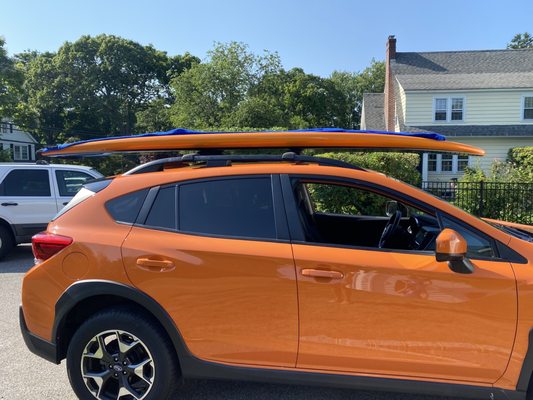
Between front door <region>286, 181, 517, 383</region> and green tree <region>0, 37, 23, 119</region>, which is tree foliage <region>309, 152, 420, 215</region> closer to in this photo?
front door <region>286, 181, 517, 383</region>

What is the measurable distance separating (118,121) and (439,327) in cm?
4853

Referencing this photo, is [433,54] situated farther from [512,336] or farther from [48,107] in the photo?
[48,107]

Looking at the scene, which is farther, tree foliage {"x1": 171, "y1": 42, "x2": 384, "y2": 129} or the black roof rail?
tree foliage {"x1": 171, "y1": 42, "x2": 384, "y2": 129}

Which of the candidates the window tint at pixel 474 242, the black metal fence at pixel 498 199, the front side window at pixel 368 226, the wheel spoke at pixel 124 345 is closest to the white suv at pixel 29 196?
the front side window at pixel 368 226

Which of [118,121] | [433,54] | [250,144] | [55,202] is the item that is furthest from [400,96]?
[118,121]

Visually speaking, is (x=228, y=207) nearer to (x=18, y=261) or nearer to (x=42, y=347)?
(x=42, y=347)

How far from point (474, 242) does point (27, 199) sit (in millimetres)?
7723

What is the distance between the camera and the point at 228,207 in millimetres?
2857

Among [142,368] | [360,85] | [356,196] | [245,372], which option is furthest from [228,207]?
[360,85]

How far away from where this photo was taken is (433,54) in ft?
80.2

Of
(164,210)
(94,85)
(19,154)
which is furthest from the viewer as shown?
(94,85)

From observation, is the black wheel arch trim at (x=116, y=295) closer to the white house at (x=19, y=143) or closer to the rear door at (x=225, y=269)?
the rear door at (x=225, y=269)

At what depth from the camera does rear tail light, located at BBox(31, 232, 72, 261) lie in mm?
2873

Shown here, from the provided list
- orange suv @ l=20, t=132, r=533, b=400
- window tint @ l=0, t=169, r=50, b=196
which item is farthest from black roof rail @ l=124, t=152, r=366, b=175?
window tint @ l=0, t=169, r=50, b=196
